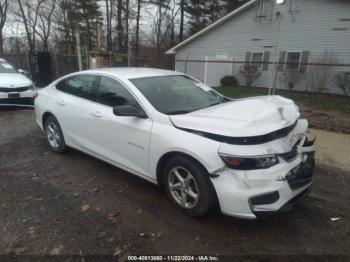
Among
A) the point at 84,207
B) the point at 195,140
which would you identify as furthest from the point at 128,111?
the point at 84,207

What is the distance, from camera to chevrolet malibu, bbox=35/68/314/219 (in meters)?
2.93

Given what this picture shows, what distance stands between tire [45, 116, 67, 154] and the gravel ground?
2.14 ft

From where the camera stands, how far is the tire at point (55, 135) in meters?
5.29

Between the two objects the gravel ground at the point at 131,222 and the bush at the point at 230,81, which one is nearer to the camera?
the gravel ground at the point at 131,222

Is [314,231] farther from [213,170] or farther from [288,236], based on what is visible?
[213,170]

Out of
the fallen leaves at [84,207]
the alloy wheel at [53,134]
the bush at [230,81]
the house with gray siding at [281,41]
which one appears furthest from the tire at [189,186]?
the bush at [230,81]

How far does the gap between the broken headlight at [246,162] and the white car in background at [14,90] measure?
835 cm

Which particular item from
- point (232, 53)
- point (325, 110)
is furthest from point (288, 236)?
point (232, 53)

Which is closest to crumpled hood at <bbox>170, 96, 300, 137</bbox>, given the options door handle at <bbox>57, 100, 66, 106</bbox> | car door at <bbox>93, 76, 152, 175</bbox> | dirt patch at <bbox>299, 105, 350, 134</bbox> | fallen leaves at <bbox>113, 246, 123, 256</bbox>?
car door at <bbox>93, 76, 152, 175</bbox>

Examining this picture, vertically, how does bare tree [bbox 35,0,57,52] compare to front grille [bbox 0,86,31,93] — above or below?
above

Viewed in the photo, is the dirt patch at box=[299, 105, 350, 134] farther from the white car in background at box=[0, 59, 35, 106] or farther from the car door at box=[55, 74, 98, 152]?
the white car in background at box=[0, 59, 35, 106]

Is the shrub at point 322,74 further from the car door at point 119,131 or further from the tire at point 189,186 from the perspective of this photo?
the tire at point 189,186

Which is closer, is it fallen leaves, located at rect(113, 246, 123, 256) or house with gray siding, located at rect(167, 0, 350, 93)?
fallen leaves, located at rect(113, 246, 123, 256)

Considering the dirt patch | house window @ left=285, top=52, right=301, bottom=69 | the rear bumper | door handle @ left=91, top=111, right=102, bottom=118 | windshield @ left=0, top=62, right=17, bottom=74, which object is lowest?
the dirt patch
